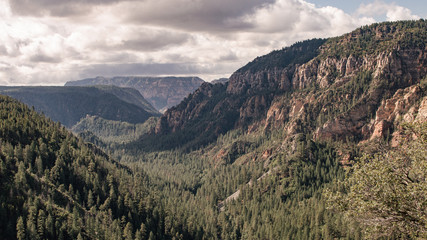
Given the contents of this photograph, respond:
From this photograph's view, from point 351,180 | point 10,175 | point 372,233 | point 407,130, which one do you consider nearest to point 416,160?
point 407,130

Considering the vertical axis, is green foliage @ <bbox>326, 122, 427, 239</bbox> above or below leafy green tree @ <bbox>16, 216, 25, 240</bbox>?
above

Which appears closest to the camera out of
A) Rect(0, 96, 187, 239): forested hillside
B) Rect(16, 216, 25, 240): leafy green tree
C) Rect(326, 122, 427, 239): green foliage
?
Rect(326, 122, 427, 239): green foliage

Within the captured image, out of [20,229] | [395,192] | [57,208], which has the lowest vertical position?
[57,208]

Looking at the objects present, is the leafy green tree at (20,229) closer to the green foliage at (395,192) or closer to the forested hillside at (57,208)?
the forested hillside at (57,208)

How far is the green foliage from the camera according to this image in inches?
1503

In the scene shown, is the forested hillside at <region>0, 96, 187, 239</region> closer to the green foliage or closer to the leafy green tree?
the leafy green tree

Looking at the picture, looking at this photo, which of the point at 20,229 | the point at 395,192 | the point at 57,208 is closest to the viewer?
the point at 395,192

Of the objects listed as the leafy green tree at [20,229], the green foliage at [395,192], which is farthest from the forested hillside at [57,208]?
the green foliage at [395,192]

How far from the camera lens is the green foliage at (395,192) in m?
38.2

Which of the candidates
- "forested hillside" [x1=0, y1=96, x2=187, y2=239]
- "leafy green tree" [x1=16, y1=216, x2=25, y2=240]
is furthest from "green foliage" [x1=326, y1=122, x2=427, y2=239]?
"leafy green tree" [x1=16, y1=216, x2=25, y2=240]

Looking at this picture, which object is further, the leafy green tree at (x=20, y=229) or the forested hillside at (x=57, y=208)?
the forested hillside at (x=57, y=208)

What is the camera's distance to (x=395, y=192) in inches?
1550

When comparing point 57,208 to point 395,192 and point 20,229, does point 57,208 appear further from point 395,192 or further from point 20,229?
point 395,192

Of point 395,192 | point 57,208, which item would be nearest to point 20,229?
point 57,208
